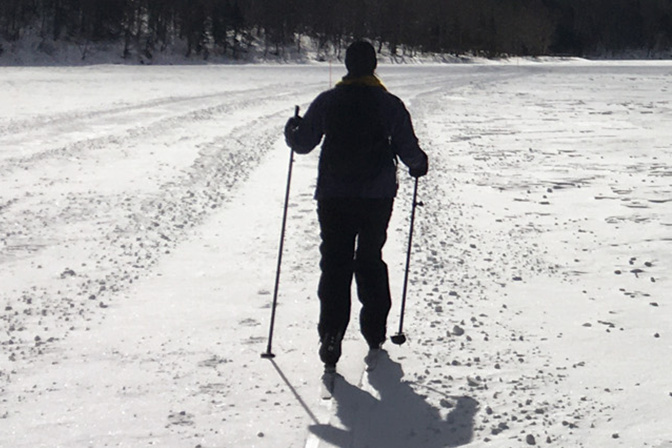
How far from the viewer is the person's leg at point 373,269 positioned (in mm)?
4637

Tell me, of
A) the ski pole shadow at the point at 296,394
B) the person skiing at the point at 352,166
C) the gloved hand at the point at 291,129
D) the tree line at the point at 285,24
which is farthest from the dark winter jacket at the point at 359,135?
the tree line at the point at 285,24

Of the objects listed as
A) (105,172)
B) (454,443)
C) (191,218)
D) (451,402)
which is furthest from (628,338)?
(105,172)

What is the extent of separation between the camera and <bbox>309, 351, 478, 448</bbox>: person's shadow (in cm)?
397

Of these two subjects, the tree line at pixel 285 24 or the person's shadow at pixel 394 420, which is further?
the tree line at pixel 285 24

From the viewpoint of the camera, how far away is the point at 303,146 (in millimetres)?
4695

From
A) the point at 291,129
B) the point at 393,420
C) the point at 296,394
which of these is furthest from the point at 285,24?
the point at 393,420

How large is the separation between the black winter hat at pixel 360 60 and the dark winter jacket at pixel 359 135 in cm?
4

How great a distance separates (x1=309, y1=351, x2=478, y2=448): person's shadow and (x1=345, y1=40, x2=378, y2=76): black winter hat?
149 centimetres

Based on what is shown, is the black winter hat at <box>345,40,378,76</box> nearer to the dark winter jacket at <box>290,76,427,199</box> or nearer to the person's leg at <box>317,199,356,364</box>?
the dark winter jacket at <box>290,76,427,199</box>

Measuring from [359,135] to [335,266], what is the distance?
2.16ft

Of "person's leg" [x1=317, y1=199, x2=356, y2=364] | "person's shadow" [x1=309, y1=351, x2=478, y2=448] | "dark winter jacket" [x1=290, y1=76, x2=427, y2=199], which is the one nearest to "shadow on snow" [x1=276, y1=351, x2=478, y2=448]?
"person's shadow" [x1=309, y1=351, x2=478, y2=448]

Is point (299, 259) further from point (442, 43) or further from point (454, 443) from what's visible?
point (442, 43)

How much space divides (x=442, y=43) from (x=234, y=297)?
9579 cm

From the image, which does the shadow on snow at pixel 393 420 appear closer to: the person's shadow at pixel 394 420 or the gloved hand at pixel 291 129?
the person's shadow at pixel 394 420
